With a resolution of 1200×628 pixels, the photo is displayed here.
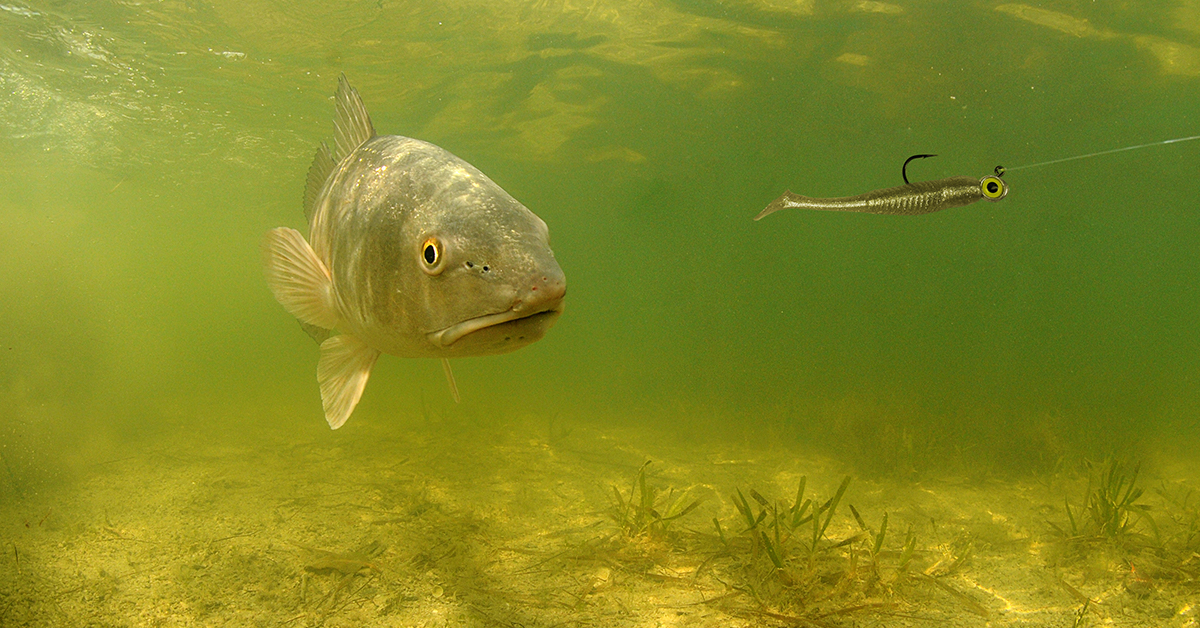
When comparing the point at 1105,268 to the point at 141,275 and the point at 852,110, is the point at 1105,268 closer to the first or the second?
the point at 852,110

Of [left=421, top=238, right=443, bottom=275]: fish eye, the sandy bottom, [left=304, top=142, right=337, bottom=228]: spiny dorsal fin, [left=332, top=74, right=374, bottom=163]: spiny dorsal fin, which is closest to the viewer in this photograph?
[left=421, top=238, right=443, bottom=275]: fish eye

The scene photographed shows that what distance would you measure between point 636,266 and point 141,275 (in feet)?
277

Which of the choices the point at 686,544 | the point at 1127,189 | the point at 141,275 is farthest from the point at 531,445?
the point at 141,275

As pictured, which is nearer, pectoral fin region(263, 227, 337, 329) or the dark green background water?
pectoral fin region(263, 227, 337, 329)

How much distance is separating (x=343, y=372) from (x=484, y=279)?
4.20ft

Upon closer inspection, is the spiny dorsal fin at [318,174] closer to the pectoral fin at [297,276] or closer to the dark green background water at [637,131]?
the pectoral fin at [297,276]

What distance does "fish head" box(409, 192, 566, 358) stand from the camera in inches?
75.4

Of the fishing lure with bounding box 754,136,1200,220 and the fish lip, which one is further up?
the fishing lure with bounding box 754,136,1200,220

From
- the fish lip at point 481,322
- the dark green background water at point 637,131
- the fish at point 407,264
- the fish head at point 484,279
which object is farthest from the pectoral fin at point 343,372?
the dark green background water at point 637,131

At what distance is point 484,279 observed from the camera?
77.0 inches

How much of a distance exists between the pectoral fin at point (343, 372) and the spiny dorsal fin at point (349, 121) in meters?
1.16

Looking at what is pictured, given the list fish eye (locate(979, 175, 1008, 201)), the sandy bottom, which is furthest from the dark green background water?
fish eye (locate(979, 175, 1008, 201))

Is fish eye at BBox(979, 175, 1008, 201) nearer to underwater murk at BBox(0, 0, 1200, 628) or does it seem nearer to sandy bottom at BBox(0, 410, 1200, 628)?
underwater murk at BBox(0, 0, 1200, 628)

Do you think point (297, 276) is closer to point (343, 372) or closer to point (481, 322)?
point (343, 372)
